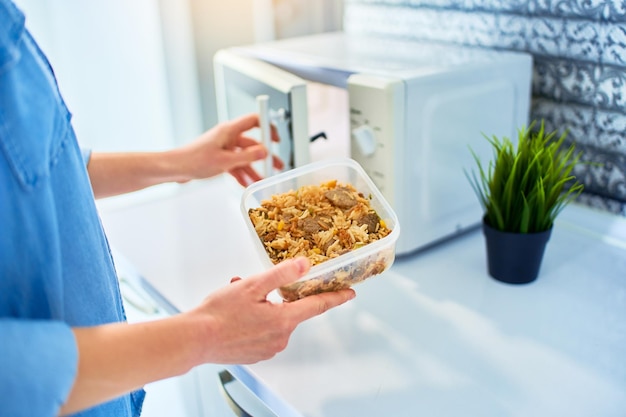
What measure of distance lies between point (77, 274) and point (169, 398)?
402mm

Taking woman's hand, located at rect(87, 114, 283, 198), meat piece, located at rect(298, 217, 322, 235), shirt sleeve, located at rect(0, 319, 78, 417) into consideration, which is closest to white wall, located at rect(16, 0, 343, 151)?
woman's hand, located at rect(87, 114, 283, 198)

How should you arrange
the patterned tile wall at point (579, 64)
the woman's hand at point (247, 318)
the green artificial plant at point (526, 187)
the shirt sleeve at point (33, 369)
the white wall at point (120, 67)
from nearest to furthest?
the shirt sleeve at point (33, 369) → the woman's hand at point (247, 318) → the green artificial plant at point (526, 187) → the patterned tile wall at point (579, 64) → the white wall at point (120, 67)

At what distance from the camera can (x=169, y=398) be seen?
895mm

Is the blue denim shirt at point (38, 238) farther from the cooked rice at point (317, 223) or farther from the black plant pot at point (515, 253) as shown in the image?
the black plant pot at point (515, 253)

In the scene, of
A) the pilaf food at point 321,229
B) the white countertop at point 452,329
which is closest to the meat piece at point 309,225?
the pilaf food at point 321,229

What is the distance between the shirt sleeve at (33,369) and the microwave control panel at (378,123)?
0.61 m

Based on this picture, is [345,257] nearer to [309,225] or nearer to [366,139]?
[309,225]

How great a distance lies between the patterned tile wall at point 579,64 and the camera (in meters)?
0.99

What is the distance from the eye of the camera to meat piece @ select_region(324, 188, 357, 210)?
0.70m

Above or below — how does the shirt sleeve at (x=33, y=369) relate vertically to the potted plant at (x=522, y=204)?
above

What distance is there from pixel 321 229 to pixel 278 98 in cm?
38

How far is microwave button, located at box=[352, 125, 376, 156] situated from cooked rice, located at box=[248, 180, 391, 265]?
236 millimetres

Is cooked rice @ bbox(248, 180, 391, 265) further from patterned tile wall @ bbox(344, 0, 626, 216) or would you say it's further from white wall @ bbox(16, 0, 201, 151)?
white wall @ bbox(16, 0, 201, 151)

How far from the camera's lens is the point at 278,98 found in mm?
985
